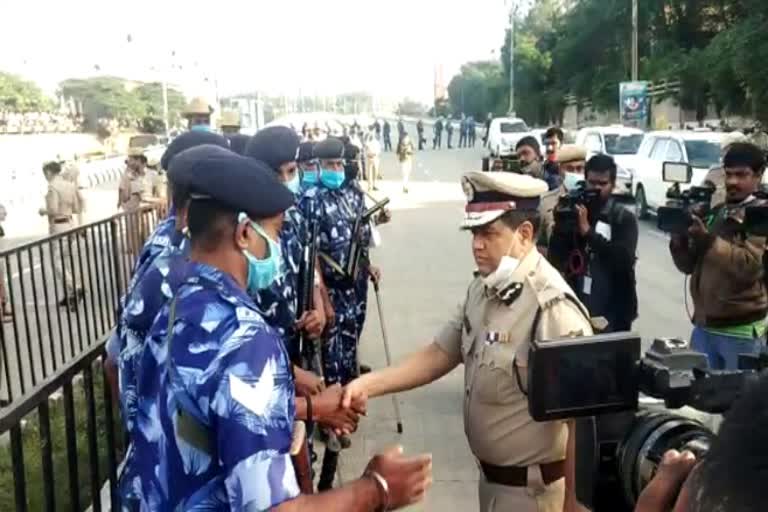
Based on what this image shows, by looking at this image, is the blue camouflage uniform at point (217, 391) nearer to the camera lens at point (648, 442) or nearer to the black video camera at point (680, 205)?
the camera lens at point (648, 442)

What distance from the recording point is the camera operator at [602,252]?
4.52 m

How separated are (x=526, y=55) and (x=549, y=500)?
5806 cm

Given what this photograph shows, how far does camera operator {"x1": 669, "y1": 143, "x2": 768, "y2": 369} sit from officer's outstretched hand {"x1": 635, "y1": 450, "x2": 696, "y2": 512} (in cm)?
288

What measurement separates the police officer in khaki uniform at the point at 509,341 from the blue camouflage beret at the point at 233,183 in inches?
36.9

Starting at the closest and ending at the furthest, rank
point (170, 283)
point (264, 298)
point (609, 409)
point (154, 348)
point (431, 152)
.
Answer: point (609, 409) → point (154, 348) → point (170, 283) → point (264, 298) → point (431, 152)

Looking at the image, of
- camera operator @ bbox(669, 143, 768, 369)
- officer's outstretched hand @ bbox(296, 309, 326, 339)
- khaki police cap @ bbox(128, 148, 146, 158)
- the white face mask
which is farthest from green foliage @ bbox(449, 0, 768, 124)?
officer's outstretched hand @ bbox(296, 309, 326, 339)

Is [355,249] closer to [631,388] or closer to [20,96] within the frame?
[631,388]

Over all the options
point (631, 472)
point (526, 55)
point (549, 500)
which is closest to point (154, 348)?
point (631, 472)

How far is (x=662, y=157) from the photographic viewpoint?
55.3ft

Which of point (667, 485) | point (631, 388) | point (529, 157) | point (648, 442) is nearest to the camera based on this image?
point (667, 485)

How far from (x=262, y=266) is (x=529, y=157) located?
5.24 metres

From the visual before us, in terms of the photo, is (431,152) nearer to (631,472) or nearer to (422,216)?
(422,216)

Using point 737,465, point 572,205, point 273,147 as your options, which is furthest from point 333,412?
point 572,205

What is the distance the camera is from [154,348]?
196 cm
